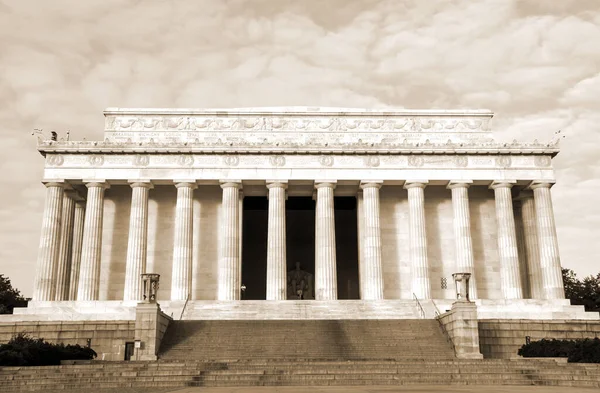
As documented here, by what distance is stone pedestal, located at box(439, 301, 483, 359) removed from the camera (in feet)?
110

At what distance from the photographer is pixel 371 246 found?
51406mm

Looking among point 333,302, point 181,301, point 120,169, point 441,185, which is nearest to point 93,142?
point 120,169

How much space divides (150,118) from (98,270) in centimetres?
1447

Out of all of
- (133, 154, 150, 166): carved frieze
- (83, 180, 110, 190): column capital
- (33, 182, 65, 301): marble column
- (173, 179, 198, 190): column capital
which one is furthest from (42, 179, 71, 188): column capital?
(173, 179, 198, 190): column capital

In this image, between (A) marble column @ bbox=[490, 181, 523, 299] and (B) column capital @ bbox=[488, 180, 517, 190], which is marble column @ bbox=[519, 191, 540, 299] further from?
(B) column capital @ bbox=[488, 180, 517, 190]

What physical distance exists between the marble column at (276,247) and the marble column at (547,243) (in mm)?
20831

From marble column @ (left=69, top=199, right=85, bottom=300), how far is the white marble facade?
10 centimetres

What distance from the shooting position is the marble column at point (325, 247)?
50000 mm

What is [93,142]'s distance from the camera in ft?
170

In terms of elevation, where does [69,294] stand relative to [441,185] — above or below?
below

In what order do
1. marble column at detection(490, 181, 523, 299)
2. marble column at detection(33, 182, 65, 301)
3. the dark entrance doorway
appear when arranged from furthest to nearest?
the dark entrance doorway, marble column at detection(490, 181, 523, 299), marble column at detection(33, 182, 65, 301)

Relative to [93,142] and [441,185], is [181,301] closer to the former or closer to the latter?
[93,142]

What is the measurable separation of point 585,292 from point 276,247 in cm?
3875

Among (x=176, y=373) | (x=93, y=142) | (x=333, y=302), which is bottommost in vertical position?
(x=176, y=373)
